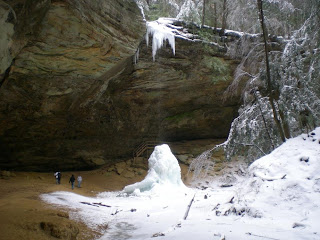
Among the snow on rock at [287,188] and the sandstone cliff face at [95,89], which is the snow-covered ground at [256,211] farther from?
the sandstone cliff face at [95,89]

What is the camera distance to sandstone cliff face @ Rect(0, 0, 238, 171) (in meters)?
10.1

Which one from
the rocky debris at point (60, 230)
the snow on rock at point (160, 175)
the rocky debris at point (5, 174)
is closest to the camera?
the rocky debris at point (60, 230)

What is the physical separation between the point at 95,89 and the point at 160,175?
6000mm

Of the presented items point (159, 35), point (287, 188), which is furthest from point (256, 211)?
point (159, 35)

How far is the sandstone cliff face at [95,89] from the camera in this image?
33.2ft

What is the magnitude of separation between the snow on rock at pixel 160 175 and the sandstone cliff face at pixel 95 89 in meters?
5.04

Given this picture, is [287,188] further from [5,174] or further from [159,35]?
[5,174]

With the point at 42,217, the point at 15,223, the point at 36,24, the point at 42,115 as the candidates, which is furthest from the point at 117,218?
the point at 42,115

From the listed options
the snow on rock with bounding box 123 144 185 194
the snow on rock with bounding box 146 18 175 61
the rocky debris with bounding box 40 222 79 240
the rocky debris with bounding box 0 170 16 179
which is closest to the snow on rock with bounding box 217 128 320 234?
the rocky debris with bounding box 40 222 79 240

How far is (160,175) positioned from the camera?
1255cm

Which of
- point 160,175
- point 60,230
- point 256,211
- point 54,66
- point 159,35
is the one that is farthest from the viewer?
point 159,35

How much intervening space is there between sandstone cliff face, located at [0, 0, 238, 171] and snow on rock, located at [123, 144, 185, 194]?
504 cm

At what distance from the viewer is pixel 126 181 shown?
15.9 m

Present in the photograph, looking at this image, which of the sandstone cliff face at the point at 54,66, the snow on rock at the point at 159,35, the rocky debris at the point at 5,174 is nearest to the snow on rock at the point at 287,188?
the sandstone cliff face at the point at 54,66
